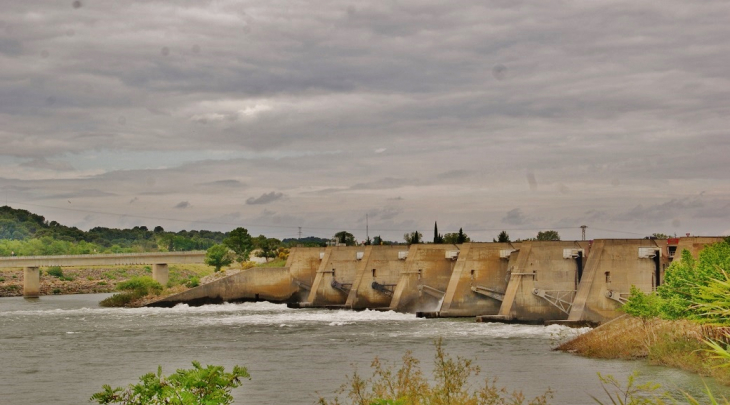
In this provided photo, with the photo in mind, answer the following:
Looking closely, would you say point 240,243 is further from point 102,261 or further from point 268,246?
point 102,261

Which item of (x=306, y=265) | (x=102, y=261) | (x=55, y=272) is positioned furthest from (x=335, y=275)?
(x=55, y=272)

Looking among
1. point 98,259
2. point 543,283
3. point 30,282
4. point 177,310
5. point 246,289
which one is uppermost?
point 98,259

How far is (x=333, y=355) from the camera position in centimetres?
4366

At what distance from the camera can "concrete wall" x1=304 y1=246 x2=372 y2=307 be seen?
80.7 meters

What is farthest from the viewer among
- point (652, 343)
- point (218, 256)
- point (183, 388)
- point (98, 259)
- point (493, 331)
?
point (218, 256)

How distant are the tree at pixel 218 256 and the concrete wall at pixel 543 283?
70.6 meters

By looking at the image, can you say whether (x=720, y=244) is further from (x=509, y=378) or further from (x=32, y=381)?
(x=32, y=381)

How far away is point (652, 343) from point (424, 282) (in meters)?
33.3

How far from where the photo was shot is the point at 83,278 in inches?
5979

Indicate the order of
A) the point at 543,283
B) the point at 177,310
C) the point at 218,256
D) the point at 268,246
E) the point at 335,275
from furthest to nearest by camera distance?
the point at 268,246
the point at 218,256
the point at 177,310
the point at 335,275
the point at 543,283

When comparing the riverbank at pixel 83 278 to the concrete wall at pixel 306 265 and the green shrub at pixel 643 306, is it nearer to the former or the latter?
the concrete wall at pixel 306 265

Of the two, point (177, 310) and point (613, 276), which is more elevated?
point (613, 276)

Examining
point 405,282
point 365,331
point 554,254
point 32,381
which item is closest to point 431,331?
point 365,331

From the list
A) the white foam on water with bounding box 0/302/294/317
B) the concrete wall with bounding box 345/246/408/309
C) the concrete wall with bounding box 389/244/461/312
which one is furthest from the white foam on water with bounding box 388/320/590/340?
the white foam on water with bounding box 0/302/294/317
